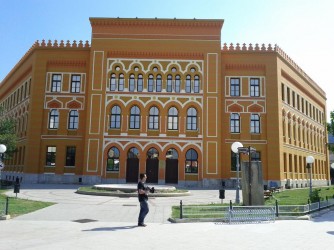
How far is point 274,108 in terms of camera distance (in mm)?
35750

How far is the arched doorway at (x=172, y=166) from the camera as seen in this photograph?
113 ft

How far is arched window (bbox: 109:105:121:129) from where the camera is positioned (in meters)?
35.3

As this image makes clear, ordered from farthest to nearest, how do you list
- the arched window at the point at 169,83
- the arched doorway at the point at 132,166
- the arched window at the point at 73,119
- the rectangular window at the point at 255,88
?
the rectangular window at the point at 255,88 → the arched window at the point at 73,119 → the arched window at the point at 169,83 → the arched doorway at the point at 132,166

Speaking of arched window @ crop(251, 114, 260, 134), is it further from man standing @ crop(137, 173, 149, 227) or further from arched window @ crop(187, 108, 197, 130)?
man standing @ crop(137, 173, 149, 227)

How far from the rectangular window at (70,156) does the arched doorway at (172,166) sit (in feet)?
33.8

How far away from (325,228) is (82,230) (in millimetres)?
8355

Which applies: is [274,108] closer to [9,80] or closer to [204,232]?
[204,232]

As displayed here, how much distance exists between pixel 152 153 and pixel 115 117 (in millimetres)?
5575

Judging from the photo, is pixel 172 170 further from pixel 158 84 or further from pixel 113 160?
pixel 158 84

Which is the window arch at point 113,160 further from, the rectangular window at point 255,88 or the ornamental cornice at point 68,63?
the rectangular window at point 255,88

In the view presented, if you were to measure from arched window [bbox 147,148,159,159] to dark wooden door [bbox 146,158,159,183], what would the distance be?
32 cm

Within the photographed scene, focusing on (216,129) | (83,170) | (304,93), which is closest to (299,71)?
(304,93)

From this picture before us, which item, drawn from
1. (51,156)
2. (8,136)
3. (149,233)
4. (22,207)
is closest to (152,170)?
(51,156)

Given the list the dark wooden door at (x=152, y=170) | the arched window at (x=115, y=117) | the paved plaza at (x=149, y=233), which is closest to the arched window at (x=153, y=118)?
the arched window at (x=115, y=117)
